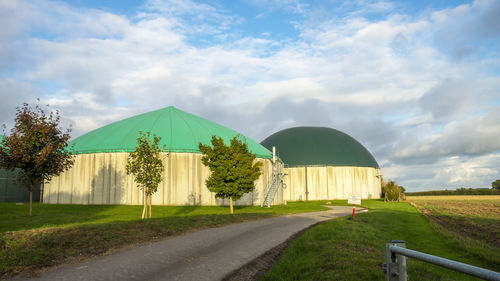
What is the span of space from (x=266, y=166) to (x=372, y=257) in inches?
1421

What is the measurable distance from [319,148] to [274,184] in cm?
2334

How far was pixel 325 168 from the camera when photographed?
65125mm

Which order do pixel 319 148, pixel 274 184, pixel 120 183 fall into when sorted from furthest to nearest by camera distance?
pixel 319 148
pixel 274 184
pixel 120 183

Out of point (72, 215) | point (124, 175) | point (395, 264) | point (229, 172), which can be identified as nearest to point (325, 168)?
point (229, 172)

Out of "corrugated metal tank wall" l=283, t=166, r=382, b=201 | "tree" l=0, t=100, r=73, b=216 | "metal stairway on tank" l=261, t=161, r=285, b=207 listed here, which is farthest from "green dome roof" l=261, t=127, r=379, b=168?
"tree" l=0, t=100, r=73, b=216

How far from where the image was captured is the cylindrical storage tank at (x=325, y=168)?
64625mm

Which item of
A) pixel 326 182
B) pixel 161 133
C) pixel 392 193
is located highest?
pixel 161 133

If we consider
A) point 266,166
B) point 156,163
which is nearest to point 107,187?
point 156,163

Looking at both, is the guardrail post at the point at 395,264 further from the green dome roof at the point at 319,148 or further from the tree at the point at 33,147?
the green dome roof at the point at 319,148

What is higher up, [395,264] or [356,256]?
[395,264]

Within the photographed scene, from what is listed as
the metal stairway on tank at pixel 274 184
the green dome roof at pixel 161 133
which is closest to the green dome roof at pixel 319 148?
the metal stairway on tank at pixel 274 184

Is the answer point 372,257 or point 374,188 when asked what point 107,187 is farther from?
point 374,188

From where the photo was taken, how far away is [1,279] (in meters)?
8.98

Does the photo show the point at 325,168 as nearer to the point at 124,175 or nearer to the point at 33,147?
the point at 124,175
